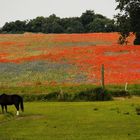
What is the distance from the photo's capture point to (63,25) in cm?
14225

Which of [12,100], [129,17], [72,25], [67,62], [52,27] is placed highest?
[129,17]

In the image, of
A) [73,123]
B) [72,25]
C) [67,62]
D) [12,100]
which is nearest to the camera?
[73,123]

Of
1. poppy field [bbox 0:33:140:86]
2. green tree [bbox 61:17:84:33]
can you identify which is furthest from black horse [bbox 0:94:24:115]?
green tree [bbox 61:17:84:33]

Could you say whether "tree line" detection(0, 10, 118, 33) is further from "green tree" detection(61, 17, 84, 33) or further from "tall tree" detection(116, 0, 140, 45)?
"tall tree" detection(116, 0, 140, 45)

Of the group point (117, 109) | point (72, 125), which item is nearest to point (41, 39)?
point (117, 109)

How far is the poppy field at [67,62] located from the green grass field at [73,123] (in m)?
18.9

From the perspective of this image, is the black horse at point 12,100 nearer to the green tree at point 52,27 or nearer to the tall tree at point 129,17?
the tall tree at point 129,17

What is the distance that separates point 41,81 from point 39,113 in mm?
25191

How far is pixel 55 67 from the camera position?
67500 millimetres

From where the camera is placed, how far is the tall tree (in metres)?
34.4

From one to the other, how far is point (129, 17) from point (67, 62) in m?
35.5

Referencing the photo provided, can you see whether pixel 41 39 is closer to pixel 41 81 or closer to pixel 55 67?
pixel 55 67

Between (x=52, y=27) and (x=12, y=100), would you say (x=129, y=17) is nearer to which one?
(x=12, y=100)

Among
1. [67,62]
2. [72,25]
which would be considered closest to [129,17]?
[67,62]
